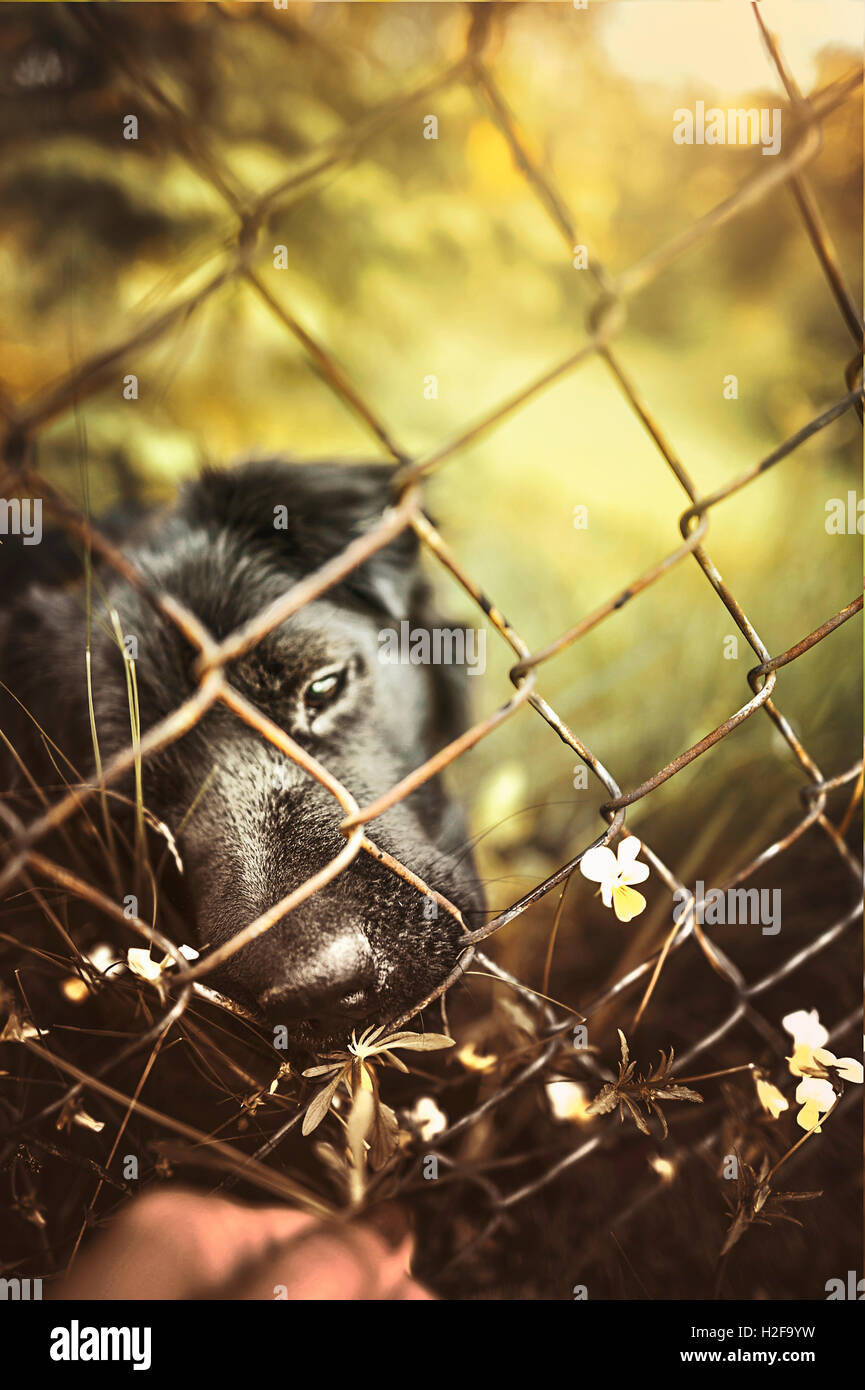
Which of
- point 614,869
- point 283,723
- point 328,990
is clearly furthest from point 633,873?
point 283,723

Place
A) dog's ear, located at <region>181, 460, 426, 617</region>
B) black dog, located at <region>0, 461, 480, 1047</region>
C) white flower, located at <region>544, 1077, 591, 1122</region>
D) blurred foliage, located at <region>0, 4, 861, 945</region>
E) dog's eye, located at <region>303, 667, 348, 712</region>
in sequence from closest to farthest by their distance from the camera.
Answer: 1. black dog, located at <region>0, 461, 480, 1047</region>
2. white flower, located at <region>544, 1077, 591, 1122</region>
3. dog's eye, located at <region>303, 667, 348, 712</region>
4. dog's ear, located at <region>181, 460, 426, 617</region>
5. blurred foliage, located at <region>0, 4, 861, 945</region>

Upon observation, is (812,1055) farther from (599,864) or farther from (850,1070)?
(599,864)

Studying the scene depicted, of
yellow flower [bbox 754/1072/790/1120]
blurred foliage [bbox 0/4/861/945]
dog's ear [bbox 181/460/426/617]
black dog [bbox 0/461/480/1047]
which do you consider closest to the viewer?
black dog [bbox 0/461/480/1047]

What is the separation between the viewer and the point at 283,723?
173 cm

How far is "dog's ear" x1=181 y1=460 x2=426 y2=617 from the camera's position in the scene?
6.71 feet

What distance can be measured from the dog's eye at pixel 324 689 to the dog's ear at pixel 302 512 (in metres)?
0.29

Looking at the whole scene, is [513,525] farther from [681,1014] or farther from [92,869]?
[92,869]

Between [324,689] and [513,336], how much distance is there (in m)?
2.22

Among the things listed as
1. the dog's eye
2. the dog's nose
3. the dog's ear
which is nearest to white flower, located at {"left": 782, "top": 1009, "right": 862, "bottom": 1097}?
the dog's nose

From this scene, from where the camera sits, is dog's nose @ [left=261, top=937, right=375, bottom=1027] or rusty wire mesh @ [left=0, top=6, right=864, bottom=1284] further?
dog's nose @ [left=261, top=937, right=375, bottom=1027]

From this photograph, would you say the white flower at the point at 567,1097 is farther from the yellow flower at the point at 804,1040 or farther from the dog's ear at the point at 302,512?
the dog's ear at the point at 302,512

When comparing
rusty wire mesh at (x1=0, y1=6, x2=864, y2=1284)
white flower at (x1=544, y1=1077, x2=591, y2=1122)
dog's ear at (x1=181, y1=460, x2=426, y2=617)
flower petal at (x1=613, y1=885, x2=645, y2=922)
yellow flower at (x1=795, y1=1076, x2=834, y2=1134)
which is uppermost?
dog's ear at (x1=181, y1=460, x2=426, y2=617)

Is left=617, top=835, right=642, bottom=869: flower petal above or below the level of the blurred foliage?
below

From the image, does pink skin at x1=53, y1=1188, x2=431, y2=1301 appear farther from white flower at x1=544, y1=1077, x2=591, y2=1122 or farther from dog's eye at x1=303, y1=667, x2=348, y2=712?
dog's eye at x1=303, y1=667, x2=348, y2=712
